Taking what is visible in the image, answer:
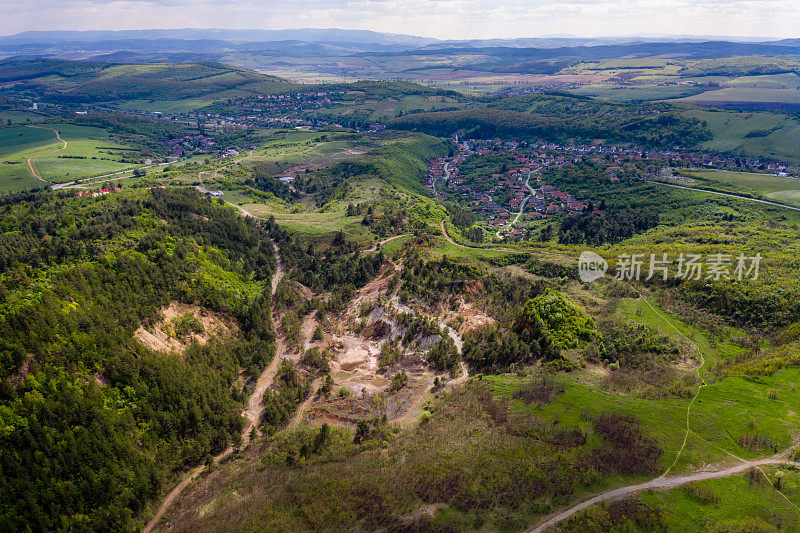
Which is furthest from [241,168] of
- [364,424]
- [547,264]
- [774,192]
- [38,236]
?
[774,192]

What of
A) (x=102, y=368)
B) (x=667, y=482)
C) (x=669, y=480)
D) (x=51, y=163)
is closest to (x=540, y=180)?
(x=669, y=480)

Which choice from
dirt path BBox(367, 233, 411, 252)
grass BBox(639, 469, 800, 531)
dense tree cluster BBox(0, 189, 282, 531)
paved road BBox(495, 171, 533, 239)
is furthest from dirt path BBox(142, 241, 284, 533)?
paved road BBox(495, 171, 533, 239)

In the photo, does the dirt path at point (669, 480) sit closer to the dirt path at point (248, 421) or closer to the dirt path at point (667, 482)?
the dirt path at point (667, 482)

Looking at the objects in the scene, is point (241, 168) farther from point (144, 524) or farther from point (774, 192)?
point (774, 192)

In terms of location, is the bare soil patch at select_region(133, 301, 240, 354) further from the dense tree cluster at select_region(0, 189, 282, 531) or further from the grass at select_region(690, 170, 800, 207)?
the grass at select_region(690, 170, 800, 207)

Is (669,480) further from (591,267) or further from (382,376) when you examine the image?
(591,267)
